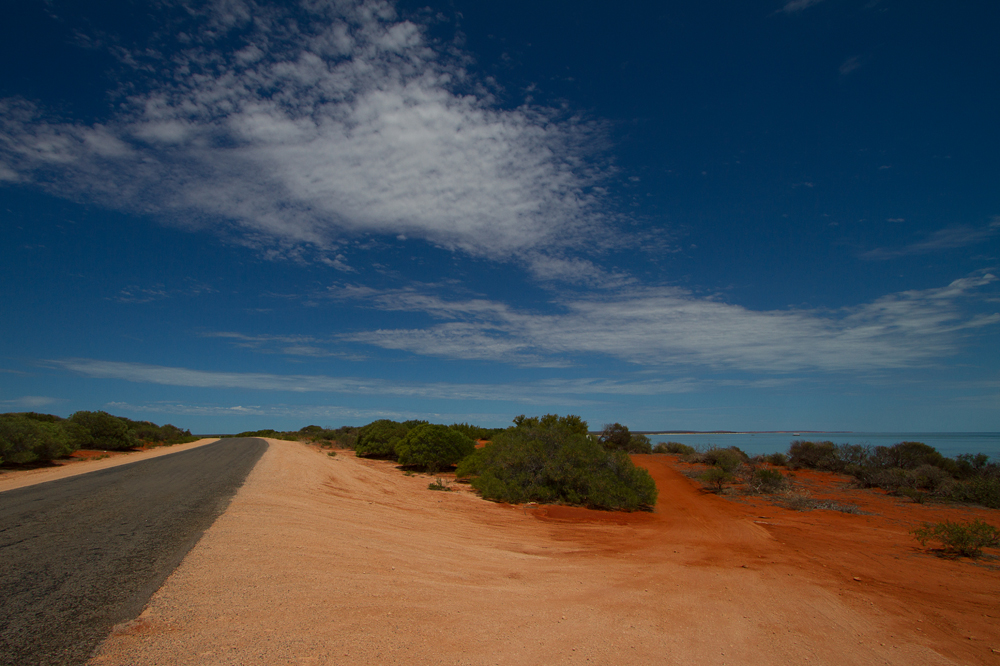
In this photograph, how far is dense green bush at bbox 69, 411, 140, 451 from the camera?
3931cm

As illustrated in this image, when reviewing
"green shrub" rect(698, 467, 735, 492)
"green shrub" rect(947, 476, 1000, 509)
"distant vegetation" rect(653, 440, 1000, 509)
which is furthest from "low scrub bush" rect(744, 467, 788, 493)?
"green shrub" rect(947, 476, 1000, 509)

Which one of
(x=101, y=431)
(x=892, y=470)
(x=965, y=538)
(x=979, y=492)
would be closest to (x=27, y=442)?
(x=101, y=431)

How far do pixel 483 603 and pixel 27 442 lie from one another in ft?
110

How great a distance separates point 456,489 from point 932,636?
55.6ft

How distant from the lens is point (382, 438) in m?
37.9

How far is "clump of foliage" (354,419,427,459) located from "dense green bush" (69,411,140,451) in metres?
22.0

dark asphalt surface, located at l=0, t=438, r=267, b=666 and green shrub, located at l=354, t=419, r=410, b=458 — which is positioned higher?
green shrub, located at l=354, t=419, r=410, b=458

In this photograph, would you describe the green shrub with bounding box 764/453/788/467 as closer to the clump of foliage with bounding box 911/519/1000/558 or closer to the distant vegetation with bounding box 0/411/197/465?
the clump of foliage with bounding box 911/519/1000/558

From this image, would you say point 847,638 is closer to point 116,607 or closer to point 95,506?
point 116,607

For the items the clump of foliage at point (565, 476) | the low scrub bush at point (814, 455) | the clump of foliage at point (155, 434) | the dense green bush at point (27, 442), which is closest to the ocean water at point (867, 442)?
the low scrub bush at point (814, 455)

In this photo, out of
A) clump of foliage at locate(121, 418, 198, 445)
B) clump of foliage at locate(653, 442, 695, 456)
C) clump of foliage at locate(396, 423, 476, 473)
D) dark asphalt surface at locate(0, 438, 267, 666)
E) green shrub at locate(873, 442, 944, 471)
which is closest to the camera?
dark asphalt surface at locate(0, 438, 267, 666)

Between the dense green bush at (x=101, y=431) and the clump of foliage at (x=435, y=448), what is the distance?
30.4 metres

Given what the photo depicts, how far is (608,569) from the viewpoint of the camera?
28.9 ft

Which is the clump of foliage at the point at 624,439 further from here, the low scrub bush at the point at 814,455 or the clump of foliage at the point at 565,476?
the clump of foliage at the point at 565,476
